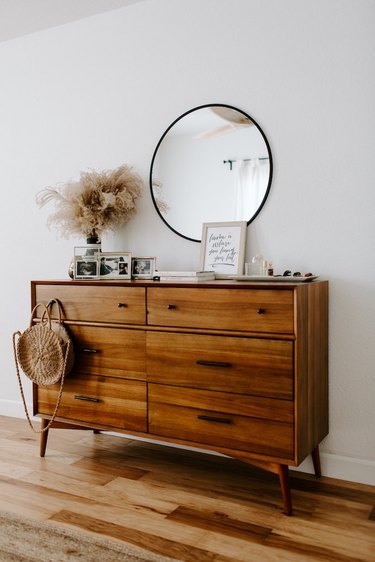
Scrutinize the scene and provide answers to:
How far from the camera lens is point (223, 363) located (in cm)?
220

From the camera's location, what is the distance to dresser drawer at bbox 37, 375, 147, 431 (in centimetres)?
243

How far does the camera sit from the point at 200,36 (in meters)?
2.73

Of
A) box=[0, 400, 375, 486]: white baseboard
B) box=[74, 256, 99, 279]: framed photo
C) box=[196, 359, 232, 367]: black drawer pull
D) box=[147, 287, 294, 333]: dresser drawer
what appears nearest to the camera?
box=[147, 287, 294, 333]: dresser drawer

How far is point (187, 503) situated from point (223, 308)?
80 cm

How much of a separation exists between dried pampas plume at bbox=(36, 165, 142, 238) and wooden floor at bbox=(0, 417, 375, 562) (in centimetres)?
116

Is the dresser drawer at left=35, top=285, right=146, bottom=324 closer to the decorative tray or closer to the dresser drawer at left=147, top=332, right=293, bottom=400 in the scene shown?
the dresser drawer at left=147, top=332, right=293, bottom=400

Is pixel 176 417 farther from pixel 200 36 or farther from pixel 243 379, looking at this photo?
pixel 200 36

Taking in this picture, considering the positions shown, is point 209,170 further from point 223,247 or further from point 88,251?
point 88,251

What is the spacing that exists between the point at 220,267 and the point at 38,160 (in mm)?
1420

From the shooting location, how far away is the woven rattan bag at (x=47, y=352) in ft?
8.27

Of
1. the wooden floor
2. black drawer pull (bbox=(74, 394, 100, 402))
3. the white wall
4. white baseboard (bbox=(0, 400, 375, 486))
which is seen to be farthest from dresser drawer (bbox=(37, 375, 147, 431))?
white baseboard (bbox=(0, 400, 375, 486))

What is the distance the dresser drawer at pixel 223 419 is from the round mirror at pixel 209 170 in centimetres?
84

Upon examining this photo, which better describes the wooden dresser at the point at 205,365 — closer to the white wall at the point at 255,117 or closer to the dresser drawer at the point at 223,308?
the dresser drawer at the point at 223,308

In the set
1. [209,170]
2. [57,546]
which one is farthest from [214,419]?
[209,170]
